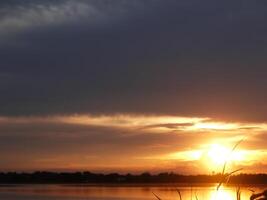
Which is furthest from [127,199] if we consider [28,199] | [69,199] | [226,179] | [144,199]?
[226,179]

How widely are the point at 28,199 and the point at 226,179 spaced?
283 ft

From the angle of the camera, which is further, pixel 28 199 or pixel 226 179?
pixel 28 199

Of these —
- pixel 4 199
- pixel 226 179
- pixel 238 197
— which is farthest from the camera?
pixel 4 199

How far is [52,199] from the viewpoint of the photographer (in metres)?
89.6

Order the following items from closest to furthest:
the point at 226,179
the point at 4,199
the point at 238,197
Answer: the point at 238,197
the point at 226,179
the point at 4,199

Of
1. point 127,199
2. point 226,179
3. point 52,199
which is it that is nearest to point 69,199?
point 52,199

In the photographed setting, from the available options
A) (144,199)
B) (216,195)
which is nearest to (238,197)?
(216,195)

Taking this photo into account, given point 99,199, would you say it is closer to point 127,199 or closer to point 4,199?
point 127,199

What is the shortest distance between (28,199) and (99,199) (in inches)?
401

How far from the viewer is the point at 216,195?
5074 millimetres

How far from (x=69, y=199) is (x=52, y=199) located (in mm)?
2525

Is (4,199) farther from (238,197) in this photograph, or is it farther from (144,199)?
(238,197)

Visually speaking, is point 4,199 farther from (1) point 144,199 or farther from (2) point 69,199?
(1) point 144,199

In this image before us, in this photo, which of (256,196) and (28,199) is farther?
(28,199)
